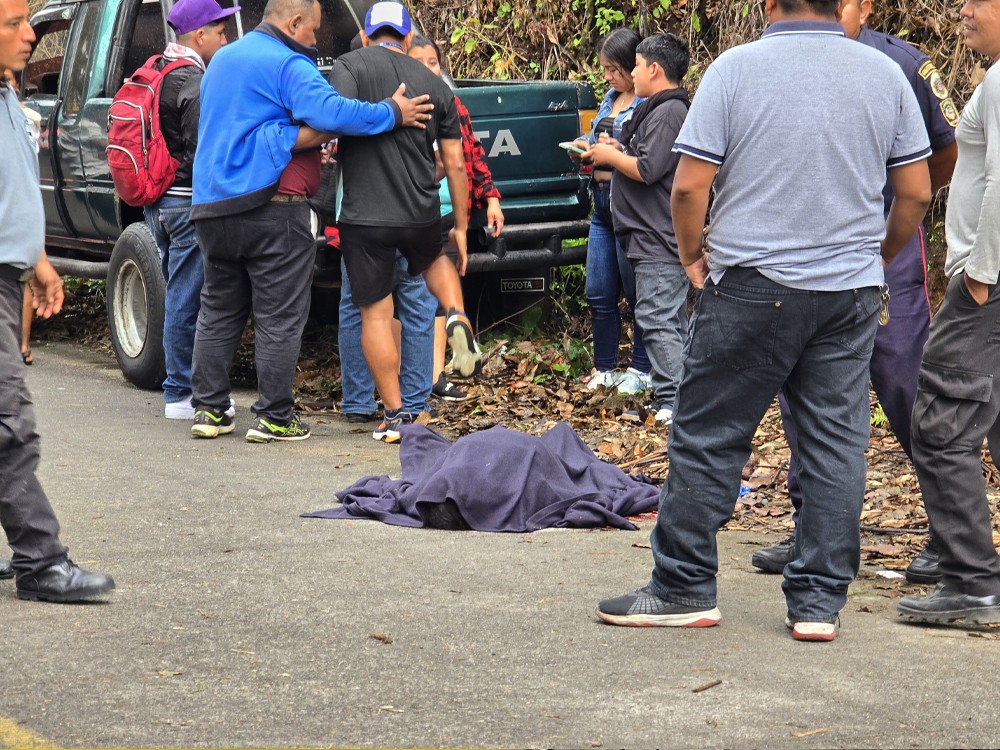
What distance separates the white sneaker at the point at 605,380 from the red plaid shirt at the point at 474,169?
129 centimetres

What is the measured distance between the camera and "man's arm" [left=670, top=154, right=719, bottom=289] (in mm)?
4203

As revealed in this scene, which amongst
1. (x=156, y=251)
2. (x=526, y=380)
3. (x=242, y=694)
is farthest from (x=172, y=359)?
(x=242, y=694)

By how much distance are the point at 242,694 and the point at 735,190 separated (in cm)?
201

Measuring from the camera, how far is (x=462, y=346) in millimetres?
7465

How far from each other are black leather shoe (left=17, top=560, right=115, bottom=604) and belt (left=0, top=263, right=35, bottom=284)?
0.95 meters

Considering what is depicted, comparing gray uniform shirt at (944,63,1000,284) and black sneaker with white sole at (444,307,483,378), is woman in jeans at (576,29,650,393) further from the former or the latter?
gray uniform shirt at (944,63,1000,284)

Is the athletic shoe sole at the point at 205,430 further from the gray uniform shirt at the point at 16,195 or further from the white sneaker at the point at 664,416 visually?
the gray uniform shirt at the point at 16,195

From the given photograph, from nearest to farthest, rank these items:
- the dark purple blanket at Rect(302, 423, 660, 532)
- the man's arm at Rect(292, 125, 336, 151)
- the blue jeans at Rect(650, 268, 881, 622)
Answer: the blue jeans at Rect(650, 268, 881, 622) < the dark purple blanket at Rect(302, 423, 660, 532) < the man's arm at Rect(292, 125, 336, 151)

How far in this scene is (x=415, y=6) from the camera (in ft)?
43.1

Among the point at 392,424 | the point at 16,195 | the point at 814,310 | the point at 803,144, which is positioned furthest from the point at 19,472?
the point at 392,424

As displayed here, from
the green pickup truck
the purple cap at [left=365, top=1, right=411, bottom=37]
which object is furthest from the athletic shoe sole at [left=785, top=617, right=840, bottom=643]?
the green pickup truck

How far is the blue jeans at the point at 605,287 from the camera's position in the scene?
8.73 metres

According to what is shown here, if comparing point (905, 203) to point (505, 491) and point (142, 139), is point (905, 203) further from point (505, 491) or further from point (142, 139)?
point (142, 139)

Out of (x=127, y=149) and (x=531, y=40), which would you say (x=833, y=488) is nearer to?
(x=127, y=149)
